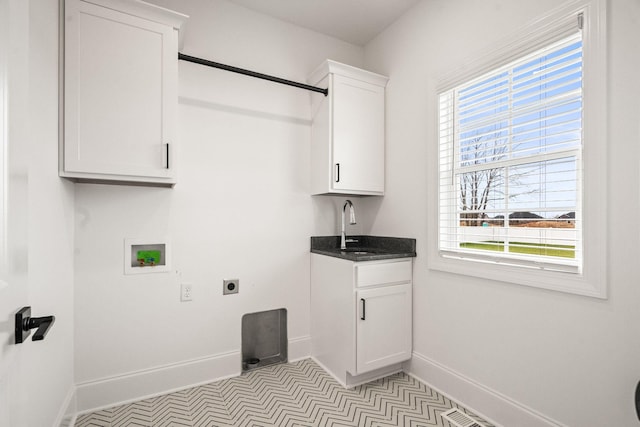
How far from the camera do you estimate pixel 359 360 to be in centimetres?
218

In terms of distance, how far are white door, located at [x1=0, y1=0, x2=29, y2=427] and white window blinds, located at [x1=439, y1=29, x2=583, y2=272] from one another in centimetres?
208

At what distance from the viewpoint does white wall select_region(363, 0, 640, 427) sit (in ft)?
4.58

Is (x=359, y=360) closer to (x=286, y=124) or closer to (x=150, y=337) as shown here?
(x=150, y=337)

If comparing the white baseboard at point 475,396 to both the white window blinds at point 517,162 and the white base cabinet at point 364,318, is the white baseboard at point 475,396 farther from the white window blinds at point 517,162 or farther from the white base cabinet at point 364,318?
the white window blinds at point 517,162

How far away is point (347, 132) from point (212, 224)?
1.22 metres

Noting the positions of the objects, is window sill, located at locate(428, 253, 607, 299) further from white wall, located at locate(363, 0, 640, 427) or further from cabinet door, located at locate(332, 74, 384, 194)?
cabinet door, located at locate(332, 74, 384, 194)

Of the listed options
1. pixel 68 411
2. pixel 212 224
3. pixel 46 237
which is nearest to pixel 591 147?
pixel 212 224

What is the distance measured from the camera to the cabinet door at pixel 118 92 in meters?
→ 1.68

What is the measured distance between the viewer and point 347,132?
8.35 ft

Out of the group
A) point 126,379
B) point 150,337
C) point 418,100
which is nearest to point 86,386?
point 126,379

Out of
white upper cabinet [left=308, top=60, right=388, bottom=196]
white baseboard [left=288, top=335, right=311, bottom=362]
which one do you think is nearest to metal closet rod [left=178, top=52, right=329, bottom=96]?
white upper cabinet [left=308, top=60, right=388, bottom=196]

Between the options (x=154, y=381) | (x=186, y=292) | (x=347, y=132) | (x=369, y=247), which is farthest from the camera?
(x=369, y=247)

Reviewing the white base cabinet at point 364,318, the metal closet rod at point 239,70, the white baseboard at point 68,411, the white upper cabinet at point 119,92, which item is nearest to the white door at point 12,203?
the white upper cabinet at point 119,92

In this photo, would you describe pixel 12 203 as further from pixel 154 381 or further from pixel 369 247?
pixel 369 247
